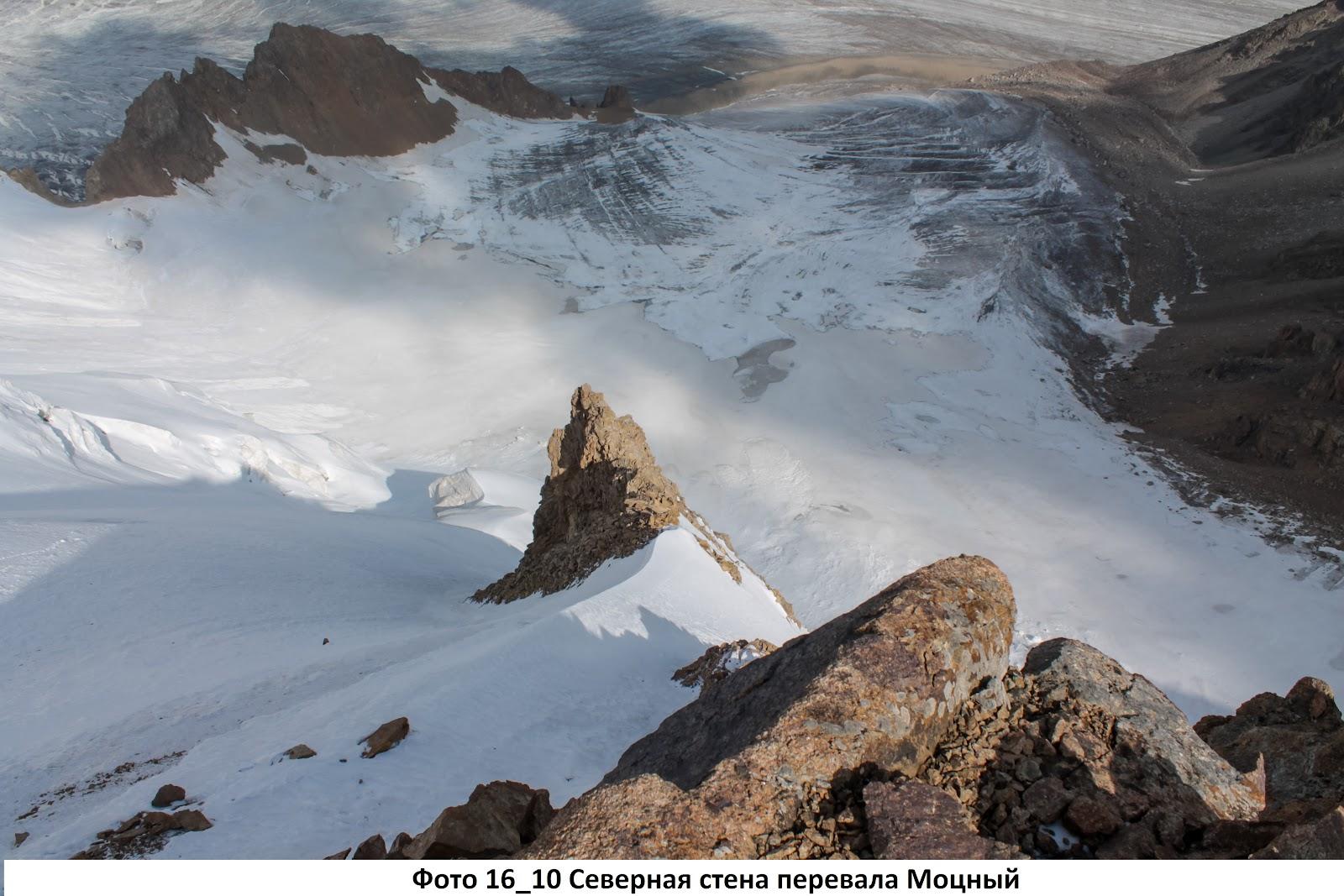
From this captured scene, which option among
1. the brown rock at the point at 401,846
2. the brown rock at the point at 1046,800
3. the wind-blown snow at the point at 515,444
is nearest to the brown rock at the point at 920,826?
the brown rock at the point at 1046,800

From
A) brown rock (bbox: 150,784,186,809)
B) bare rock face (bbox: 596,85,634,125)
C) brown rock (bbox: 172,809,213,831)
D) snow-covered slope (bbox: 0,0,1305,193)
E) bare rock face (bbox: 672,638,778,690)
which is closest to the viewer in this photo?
brown rock (bbox: 172,809,213,831)

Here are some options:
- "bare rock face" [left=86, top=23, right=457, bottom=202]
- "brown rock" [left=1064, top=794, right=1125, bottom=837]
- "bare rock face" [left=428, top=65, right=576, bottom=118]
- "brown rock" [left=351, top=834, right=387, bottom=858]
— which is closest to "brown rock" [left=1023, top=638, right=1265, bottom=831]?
"brown rock" [left=1064, top=794, right=1125, bottom=837]

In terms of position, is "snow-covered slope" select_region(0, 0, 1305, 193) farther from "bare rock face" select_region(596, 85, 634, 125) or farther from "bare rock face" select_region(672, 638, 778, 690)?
"bare rock face" select_region(672, 638, 778, 690)

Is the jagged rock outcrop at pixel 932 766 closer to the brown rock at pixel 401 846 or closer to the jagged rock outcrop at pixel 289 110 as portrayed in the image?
the brown rock at pixel 401 846

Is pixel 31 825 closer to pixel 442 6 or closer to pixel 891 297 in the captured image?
pixel 891 297

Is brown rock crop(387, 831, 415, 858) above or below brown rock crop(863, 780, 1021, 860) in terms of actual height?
below

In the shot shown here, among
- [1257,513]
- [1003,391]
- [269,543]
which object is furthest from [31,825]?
[1003,391]

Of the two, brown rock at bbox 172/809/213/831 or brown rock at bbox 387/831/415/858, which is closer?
brown rock at bbox 387/831/415/858
